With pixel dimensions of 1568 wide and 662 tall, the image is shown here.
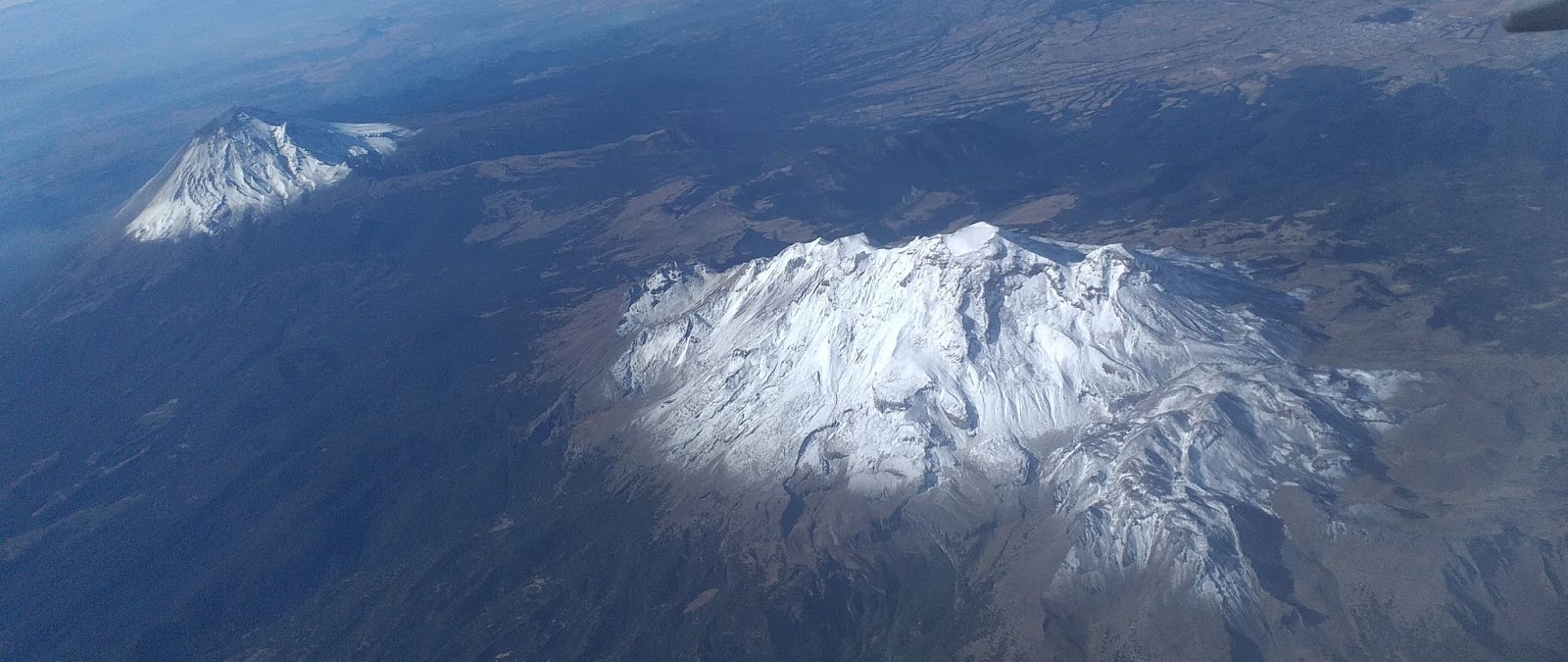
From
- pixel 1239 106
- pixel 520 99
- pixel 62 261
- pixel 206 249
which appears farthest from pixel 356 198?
pixel 1239 106

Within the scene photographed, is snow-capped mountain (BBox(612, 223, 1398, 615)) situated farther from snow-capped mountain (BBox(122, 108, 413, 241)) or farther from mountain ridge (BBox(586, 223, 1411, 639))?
snow-capped mountain (BBox(122, 108, 413, 241))

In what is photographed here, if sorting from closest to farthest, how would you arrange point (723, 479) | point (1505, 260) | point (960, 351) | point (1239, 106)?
point (960, 351)
point (723, 479)
point (1505, 260)
point (1239, 106)

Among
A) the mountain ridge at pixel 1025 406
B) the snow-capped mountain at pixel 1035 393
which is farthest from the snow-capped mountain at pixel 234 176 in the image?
the mountain ridge at pixel 1025 406

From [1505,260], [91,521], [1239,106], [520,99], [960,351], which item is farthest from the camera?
[520,99]

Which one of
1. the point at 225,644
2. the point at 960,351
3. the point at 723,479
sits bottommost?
the point at 225,644

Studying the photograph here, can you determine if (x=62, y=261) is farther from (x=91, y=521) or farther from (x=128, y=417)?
(x=91, y=521)

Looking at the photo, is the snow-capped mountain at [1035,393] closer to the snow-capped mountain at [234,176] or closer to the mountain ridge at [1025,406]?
the mountain ridge at [1025,406]

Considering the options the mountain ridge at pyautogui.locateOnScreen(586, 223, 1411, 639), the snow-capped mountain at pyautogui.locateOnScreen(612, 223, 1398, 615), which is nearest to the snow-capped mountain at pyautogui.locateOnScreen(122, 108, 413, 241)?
the snow-capped mountain at pyautogui.locateOnScreen(612, 223, 1398, 615)
